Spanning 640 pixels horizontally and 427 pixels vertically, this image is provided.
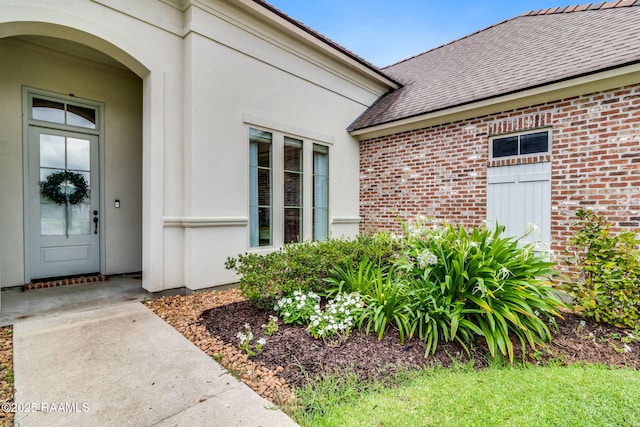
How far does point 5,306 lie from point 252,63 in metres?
5.22

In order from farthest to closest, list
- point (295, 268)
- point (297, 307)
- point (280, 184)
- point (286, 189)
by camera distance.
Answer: point (286, 189), point (280, 184), point (295, 268), point (297, 307)

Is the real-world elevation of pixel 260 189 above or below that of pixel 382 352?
above

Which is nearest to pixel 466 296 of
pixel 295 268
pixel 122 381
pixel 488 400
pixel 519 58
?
pixel 488 400

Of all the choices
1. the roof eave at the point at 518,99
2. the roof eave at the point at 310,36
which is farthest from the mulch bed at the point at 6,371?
the roof eave at the point at 518,99

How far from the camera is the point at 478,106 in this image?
561cm

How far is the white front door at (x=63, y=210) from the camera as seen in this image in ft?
16.6

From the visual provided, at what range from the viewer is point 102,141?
5.68 m

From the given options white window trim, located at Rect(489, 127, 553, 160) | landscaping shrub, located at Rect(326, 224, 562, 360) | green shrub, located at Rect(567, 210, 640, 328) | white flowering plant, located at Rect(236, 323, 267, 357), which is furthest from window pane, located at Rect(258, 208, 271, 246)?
green shrub, located at Rect(567, 210, 640, 328)

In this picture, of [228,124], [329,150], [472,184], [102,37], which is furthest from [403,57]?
[102,37]

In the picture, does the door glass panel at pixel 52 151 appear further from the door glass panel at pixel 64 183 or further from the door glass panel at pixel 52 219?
the door glass panel at pixel 52 219

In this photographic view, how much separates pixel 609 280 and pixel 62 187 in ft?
26.7

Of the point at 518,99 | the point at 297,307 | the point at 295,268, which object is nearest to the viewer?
the point at 297,307

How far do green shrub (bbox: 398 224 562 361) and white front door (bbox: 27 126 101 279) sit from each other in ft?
18.9

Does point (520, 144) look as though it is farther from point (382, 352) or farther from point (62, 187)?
point (62, 187)
